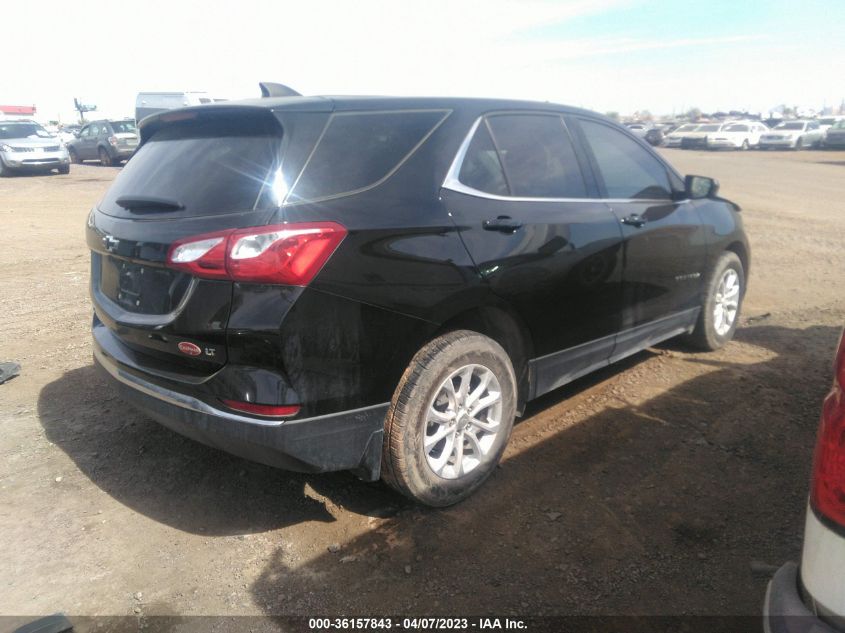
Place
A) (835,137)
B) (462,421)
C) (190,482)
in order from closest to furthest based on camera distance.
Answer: (462,421)
(190,482)
(835,137)

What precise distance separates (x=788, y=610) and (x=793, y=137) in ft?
129

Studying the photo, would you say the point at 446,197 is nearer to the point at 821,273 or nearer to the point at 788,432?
the point at 788,432

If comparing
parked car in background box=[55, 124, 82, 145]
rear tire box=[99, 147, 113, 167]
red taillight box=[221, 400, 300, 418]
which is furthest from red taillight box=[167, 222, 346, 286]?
parked car in background box=[55, 124, 82, 145]

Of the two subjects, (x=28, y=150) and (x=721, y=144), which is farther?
(x=721, y=144)

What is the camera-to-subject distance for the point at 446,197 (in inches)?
116

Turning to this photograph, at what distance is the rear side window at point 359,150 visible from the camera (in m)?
2.64

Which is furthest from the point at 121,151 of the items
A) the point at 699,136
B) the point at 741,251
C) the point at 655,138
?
the point at 655,138

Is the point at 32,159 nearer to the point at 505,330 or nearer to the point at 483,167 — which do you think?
the point at 483,167

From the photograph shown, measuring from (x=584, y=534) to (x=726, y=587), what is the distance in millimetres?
580

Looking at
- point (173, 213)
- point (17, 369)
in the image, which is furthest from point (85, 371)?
point (173, 213)

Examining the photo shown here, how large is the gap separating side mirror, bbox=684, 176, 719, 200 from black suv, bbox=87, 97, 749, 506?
3.71 ft

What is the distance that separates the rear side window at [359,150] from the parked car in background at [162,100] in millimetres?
21345

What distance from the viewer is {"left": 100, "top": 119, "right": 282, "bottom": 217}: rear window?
2590 millimetres

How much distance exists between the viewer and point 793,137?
3478 cm
